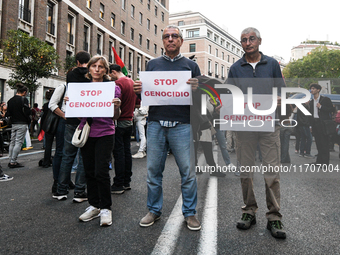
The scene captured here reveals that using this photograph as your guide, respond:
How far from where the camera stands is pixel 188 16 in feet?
217

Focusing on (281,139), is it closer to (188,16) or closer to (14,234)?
(14,234)

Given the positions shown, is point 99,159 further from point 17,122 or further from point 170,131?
point 17,122

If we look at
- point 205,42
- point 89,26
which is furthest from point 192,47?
point 89,26

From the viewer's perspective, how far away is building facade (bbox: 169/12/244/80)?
62.3 m

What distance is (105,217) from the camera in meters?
3.10

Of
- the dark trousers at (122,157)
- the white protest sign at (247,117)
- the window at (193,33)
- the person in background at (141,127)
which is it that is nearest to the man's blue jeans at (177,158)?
the white protest sign at (247,117)

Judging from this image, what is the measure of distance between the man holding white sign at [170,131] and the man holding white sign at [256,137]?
493 mm

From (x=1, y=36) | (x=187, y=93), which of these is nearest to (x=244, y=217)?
(x=187, y=93)

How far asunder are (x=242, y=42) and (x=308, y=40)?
145 meters

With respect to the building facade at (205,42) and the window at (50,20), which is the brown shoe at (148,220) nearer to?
the window at (50,20)

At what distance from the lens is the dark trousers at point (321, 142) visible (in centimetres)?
269

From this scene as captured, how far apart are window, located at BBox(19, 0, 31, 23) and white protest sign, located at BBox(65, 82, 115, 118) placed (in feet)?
68.3

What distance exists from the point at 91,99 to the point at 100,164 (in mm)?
742

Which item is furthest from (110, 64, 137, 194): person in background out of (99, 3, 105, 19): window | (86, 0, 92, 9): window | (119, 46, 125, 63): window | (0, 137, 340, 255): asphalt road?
(119, 46, 125, 63): window
